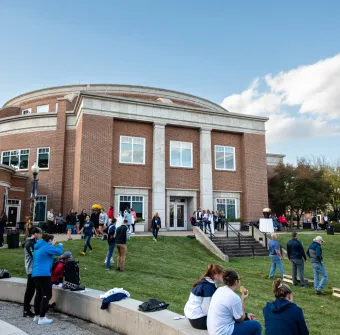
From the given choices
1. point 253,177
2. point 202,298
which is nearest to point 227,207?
point 253,177

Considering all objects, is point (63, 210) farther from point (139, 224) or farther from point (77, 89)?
point (77, 89)

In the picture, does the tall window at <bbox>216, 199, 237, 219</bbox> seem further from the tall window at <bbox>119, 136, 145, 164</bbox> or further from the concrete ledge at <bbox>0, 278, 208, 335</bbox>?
the concrete ledge at <bbox>0, 278, 208, 335</bbox>

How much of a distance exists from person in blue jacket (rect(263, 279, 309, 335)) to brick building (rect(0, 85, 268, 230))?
67.5 ft

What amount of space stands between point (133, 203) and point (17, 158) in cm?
1182

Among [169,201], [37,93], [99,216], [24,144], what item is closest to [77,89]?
[37,93]

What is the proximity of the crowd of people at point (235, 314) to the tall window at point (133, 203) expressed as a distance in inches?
811

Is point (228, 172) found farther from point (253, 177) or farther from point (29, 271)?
point (29, 271)

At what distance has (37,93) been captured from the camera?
41062mm


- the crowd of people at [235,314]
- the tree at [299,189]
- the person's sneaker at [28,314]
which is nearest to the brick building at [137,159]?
the tree at [299,189]

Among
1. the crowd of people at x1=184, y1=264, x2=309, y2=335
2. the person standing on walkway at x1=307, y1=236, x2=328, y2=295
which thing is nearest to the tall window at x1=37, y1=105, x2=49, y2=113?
the person standing on walkway at x1=307, y1=236, x2=328, y2=295

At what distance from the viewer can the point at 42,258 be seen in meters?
6.54

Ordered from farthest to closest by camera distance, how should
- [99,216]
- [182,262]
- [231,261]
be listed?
[99,216], [231,261], [182,262]

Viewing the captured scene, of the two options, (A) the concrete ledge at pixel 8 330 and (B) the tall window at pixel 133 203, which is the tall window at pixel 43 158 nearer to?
(B) the tall window at pixel 133 203

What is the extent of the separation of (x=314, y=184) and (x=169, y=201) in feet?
56.9
